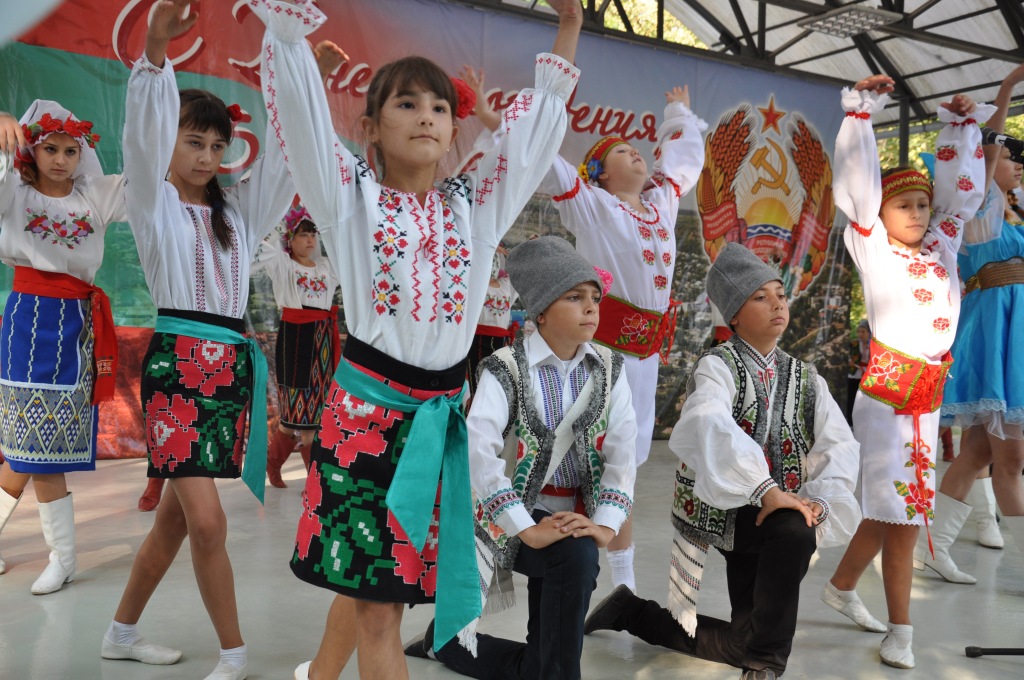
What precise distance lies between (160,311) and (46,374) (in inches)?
39.9

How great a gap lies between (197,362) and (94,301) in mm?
1086

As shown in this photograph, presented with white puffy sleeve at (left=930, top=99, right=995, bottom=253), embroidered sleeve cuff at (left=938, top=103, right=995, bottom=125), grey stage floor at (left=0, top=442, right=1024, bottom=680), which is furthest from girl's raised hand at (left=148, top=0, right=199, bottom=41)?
embroidered sleeve cuff at (left=938, top=103, right=995, bottom=125)

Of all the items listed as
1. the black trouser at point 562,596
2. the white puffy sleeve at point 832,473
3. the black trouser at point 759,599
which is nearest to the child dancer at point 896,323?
the white puffy sleeve at point 832,473

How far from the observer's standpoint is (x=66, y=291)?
→ 3.04 metres

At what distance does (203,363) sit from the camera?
2252 mm

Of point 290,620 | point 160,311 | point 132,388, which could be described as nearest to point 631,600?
point 290,620

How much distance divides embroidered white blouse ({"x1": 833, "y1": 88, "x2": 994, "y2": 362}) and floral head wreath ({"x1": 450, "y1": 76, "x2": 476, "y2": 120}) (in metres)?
1.44

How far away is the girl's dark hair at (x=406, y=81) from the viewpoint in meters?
1.62

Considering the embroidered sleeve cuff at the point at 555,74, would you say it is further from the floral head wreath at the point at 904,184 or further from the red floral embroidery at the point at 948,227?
the red floral embroidery at the point at 948,227

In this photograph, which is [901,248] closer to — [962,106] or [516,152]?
[962,106]

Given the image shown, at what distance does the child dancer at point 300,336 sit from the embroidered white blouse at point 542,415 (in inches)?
116

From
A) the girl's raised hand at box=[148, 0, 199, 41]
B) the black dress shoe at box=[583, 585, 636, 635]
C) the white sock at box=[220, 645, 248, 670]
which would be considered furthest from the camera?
the black dress shoe at box=[583, 585, 636, 635]

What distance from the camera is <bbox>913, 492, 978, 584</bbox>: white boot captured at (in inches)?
136

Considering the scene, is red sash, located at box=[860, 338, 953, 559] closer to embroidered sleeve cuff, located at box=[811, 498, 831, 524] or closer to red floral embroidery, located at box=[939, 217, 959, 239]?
red floral embroidery, located at box=[939, 217, 959, 239]
